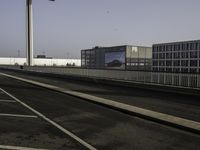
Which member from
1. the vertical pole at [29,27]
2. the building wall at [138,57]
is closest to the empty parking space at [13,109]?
the vertical pole at [29,27]

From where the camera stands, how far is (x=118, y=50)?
12388 cm

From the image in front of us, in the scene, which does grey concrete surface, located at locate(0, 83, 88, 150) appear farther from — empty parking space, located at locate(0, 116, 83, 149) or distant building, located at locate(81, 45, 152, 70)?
distant building, located at locate(81, 45, 152, 70)

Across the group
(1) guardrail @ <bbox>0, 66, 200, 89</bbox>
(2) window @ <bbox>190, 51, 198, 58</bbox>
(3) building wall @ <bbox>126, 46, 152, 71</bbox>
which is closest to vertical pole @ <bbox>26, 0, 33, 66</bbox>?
(1) guardrail @ <bbox>0, 66, 200, 89</bbox>

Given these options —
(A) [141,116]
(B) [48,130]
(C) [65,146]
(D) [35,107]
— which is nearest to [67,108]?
(D) [35,107]

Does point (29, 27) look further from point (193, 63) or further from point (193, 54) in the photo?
point (193, 63)

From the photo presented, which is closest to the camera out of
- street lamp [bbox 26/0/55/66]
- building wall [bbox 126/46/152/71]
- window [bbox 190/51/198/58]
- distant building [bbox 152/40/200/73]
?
street lamp [bbox 26/0/55/66]

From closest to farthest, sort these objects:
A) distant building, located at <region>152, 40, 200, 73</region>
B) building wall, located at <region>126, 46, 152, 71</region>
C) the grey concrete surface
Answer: the grey concrete surface, distant building, located at <region>152, 40, 200, 73</region>, building wall, located at <region>126, 46, 152, 71</region>

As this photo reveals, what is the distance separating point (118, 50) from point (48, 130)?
4536 inches

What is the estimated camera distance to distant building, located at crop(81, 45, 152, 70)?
394ft

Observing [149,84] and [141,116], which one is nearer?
[141,116]

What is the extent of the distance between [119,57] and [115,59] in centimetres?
164

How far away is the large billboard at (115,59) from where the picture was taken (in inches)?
4758

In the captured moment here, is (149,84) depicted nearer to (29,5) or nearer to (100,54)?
(29,5)

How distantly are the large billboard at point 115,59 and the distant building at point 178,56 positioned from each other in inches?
864
